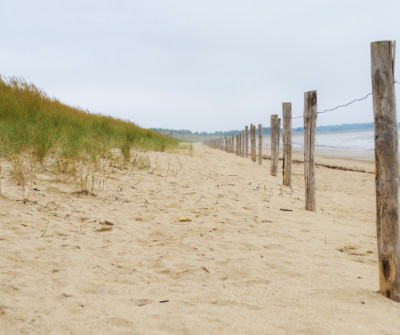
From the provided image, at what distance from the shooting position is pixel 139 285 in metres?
2.45

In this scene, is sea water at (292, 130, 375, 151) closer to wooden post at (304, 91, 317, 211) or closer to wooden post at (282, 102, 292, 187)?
wooden post at (282, 102, 292, 187)

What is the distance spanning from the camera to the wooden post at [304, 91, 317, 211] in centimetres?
541

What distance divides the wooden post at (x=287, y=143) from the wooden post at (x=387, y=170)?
191 inches

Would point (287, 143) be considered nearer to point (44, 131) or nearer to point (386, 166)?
point (44, 131)

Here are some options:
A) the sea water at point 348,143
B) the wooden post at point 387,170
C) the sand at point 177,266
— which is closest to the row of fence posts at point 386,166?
the wooden post at point 387,170

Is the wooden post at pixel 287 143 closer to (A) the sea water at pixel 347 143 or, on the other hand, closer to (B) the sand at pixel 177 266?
(B) the sand at pixel 177 266

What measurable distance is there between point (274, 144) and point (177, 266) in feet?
24.3

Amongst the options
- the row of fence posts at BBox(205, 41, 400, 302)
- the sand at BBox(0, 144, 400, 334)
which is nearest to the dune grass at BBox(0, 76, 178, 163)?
the sand at BBox(0, 144, 400, 334)

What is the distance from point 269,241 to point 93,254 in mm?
1717

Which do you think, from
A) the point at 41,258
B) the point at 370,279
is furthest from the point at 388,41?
the point at 41,258

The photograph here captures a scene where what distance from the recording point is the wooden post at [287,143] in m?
7.41

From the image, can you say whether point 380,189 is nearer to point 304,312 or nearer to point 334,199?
point 304,312

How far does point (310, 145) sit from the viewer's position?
218 inches

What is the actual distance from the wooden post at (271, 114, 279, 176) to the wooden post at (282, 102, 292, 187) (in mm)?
1754
